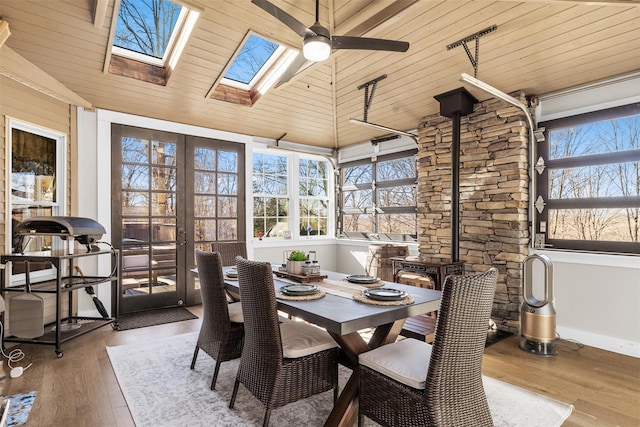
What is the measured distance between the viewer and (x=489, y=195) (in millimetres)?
3967

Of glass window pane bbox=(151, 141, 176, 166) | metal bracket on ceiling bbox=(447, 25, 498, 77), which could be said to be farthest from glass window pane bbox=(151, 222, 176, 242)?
metal bracket on ceiling bbox=(447, 25, 498, 77)

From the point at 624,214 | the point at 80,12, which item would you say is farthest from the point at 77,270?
the point at 624,214

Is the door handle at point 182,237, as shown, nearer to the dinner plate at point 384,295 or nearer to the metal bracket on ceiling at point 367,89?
the metal bracket on ceiling at point 367,89

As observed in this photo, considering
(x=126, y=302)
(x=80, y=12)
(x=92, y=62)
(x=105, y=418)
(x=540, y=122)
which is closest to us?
(x=105, y=418)

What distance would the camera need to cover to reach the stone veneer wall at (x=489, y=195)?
148 inches

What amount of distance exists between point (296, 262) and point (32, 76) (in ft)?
10.2

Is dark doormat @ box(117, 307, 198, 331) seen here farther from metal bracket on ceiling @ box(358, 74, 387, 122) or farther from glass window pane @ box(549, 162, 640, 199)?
glass window pane @ box(549, 162, 640, 199)

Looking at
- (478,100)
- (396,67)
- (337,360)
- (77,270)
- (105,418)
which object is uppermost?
(396,67)

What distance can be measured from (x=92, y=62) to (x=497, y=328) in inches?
200

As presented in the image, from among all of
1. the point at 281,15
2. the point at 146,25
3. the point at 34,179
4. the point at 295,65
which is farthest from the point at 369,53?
the point at 34,179

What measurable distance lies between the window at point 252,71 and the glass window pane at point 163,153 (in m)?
0.96

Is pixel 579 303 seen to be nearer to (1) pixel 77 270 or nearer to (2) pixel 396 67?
(2) pixel 396 67

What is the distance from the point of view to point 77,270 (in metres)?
4.06

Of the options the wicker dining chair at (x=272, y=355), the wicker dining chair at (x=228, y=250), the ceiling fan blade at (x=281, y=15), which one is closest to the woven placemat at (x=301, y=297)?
the wicker dining chair at (x=272, y=355)
